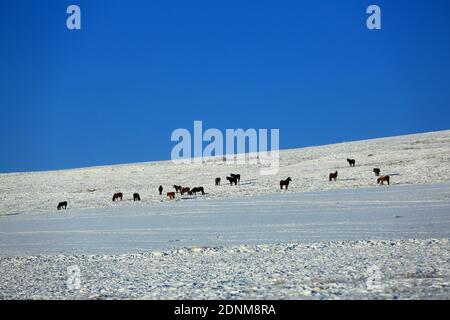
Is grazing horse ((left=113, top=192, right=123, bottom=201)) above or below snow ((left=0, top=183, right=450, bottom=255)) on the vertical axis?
above

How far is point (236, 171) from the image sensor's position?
53312 mm

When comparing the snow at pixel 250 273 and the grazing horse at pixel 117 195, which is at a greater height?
the grazing horse at pixel 117 195

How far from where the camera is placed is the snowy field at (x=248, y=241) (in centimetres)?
1005

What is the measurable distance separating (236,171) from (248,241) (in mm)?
36183

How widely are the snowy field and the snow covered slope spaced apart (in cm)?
31

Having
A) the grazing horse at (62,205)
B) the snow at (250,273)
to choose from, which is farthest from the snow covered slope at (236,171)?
the snow at (250,273)

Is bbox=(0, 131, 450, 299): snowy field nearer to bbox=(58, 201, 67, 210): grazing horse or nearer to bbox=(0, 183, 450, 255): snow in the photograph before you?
bbox=(0, 183, 450, 255): snow

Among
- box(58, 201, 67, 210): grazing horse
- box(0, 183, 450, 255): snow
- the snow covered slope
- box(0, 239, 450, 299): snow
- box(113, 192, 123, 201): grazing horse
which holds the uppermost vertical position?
the snow covered slope

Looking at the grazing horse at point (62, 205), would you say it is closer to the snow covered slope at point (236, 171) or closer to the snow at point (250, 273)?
the snow covered slope at point (236, 171)

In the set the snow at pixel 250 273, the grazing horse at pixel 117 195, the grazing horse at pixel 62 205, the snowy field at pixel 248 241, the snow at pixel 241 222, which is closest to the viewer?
the snow at pixel 250 273

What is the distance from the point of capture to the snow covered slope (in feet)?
122

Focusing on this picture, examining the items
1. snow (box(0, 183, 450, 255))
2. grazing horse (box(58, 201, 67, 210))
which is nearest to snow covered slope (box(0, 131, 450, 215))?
grazing horse (box(58, 201, 67, 210))

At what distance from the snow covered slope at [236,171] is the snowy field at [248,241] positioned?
31cm
